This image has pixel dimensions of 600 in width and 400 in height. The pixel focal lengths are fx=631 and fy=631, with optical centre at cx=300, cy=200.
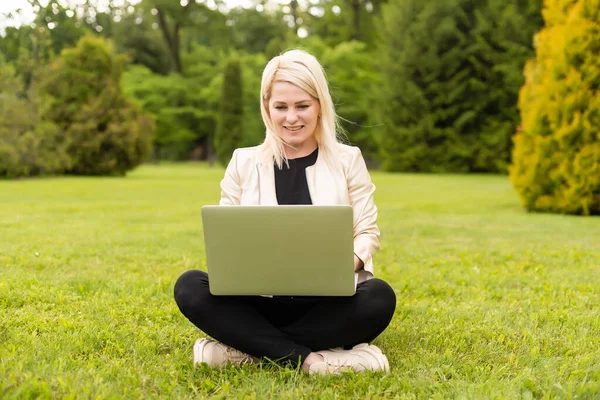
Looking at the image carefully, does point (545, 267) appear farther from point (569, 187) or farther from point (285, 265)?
point (569, 187)

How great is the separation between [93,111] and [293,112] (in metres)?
19.1

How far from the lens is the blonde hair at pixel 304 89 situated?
2.90m

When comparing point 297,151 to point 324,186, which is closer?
point 324,186

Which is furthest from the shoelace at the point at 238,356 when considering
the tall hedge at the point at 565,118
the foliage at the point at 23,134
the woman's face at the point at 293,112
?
the foliage at the point at 23,134

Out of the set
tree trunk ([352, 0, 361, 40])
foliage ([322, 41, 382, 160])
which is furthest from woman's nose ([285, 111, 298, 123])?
tree trunk ([352, 0, 361, 40])

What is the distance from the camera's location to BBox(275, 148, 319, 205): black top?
2.97 metres

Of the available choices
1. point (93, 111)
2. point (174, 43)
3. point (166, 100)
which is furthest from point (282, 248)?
point (174, 43)

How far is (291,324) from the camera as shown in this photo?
2.88 meters

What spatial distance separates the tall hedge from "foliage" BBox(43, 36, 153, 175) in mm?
14268

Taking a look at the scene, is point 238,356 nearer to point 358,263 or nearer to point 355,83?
point 358,263

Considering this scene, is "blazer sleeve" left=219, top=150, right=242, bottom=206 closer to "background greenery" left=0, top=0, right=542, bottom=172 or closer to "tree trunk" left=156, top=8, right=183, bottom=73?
"background greenery" left=0, top=0, right=542, bottom=172

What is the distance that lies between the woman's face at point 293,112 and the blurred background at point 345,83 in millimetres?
8114

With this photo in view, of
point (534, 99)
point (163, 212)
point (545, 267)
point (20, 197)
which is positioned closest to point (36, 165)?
point (20, 197)

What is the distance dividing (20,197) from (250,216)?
10.8m
